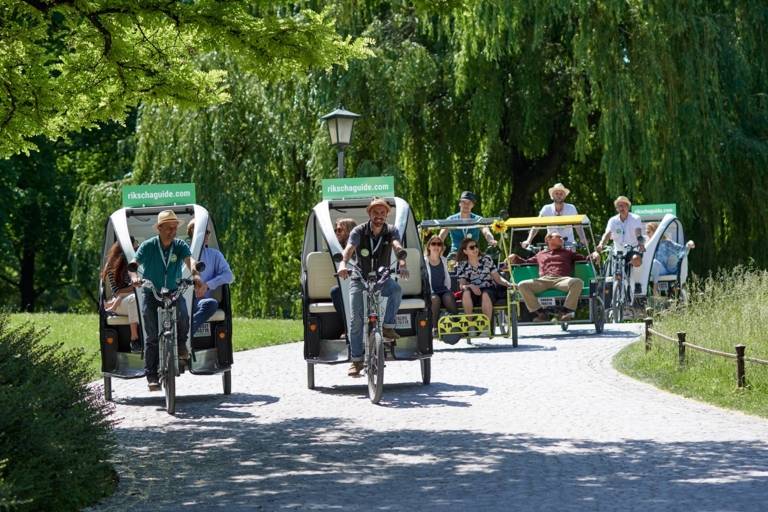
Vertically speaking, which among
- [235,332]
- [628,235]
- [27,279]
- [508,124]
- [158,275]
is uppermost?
[508,124]

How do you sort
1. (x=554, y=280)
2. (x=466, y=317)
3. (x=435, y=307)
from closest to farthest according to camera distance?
(x=466, y=317)
(x=435, y=307)
(x=554, y=280)

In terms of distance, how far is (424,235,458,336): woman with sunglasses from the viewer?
62.5 feet

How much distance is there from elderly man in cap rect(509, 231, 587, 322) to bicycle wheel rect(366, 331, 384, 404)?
793 cm

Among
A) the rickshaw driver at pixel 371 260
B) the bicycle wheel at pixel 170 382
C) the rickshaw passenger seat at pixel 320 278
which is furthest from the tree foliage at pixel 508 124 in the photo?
the bicycle wheel at pixel 170 382

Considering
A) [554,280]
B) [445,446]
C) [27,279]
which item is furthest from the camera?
[27,279]

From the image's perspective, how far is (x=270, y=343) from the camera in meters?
21.7

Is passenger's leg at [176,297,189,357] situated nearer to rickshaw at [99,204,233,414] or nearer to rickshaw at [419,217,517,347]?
rickshaw at [99,204,233,414]

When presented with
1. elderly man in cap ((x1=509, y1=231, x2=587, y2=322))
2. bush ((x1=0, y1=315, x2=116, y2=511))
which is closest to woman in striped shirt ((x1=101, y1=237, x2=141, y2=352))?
bush ((x1=0, y1=315, x2=116, y2=511))

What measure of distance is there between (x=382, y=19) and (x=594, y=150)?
483 cm

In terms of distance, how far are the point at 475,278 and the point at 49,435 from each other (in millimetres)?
12777

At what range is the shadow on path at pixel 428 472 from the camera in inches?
303

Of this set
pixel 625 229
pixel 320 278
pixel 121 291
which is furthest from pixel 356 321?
pixel 625 229

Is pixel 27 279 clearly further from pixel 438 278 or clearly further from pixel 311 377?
pixel 311 377

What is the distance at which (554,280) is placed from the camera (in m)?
20.9
